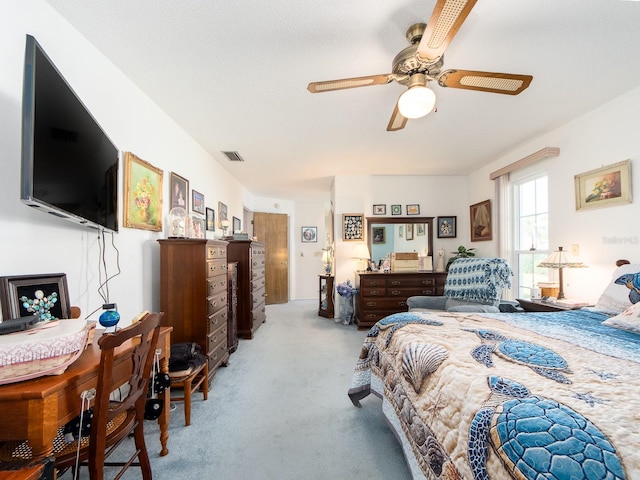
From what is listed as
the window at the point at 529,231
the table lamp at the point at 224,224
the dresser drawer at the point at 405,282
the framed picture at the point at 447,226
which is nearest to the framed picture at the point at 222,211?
the table lamp at the point at 224,224

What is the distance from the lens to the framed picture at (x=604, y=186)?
92.7 inches

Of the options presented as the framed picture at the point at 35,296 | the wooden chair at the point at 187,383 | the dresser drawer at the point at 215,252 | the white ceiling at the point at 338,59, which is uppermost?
the white ceiling at the point at 338,59

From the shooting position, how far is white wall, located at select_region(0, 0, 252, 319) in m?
1.25

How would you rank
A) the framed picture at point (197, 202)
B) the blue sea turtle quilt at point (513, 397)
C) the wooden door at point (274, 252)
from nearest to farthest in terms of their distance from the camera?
the blue sea turtle quilt at point (513, 397)
the framed picture at point (197, 202)
the wooden door at point (274, 252)

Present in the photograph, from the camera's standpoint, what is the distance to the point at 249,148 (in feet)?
11.4

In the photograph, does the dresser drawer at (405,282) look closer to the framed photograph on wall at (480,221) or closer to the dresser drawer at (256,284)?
the framed photograph on wall at (480,221)

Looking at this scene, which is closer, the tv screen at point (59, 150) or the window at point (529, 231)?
the tv screen at point (59, 150)

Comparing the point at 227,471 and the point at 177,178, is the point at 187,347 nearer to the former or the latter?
the point at 227,471

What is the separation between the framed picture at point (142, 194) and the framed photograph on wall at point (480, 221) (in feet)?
13.8

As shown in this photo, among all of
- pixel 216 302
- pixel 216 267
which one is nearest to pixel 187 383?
pixel 216 302

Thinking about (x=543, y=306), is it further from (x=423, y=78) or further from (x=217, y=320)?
(x=217, y=320)

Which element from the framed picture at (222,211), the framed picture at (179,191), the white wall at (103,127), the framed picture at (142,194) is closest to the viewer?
the white wall at (103,127)

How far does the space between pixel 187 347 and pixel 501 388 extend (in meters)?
2.08

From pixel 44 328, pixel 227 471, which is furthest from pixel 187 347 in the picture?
pixel 44 328
